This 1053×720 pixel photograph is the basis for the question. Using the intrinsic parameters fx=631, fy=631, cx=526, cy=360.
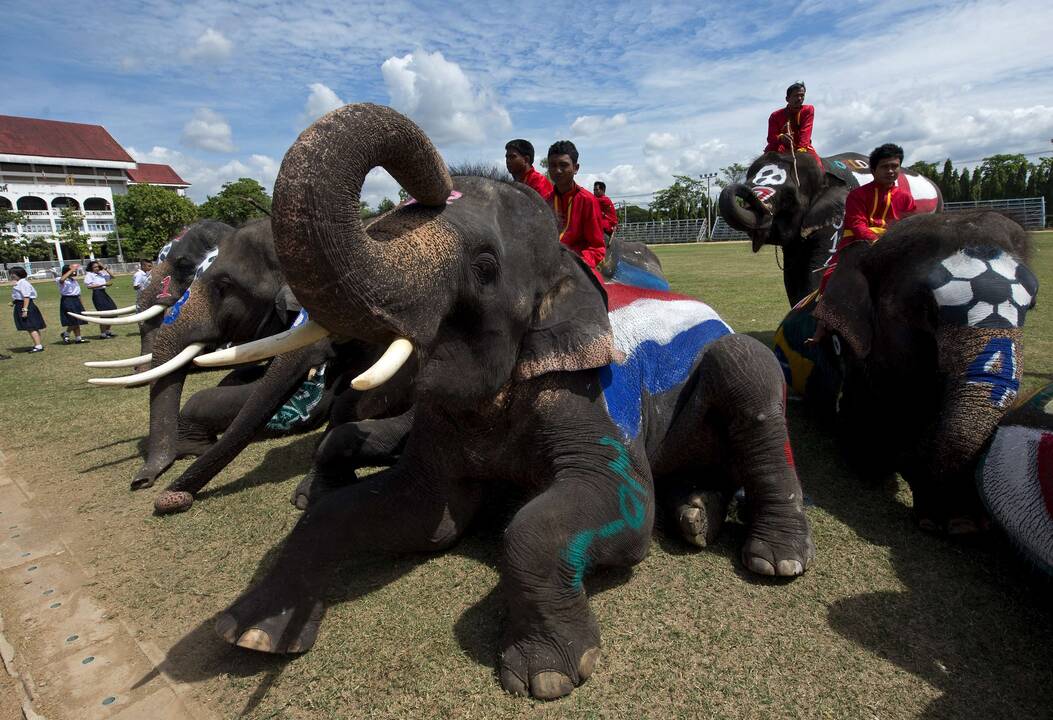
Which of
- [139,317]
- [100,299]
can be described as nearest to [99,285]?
[100,299]

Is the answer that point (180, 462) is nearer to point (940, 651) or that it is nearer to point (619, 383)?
point (619, 383)

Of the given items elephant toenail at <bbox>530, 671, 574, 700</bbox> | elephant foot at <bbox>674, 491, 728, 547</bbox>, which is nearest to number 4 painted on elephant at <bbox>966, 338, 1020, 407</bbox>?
elephant foot at <bbox>674, 491, 728, 547</bbox>

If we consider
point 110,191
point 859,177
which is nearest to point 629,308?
point 859,177

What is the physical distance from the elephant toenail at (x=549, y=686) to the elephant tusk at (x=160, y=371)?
2.42 meters

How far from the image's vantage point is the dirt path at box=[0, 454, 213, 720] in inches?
83.0

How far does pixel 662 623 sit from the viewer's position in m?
2.41

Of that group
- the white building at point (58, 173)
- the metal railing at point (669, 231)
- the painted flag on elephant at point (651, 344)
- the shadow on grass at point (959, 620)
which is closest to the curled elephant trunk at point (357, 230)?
the painted flag on elephant at point (651, 344)

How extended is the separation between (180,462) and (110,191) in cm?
8272

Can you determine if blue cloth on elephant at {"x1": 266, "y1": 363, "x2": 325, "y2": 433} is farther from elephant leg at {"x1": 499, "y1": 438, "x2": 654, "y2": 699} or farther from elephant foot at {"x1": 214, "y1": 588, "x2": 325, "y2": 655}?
elephant leg at {"x1": 499, "y1": 438, "x2": 654, "y2": 699}

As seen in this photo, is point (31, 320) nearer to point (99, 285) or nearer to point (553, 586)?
point (99, 285)

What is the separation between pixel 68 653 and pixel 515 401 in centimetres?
197

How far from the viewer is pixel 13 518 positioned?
3711 mm

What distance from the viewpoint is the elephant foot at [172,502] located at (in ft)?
11.7

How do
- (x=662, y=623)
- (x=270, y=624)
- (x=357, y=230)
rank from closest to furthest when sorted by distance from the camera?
(x=357, y=230) → (x=270, y=624) → (x=662, y=623)
